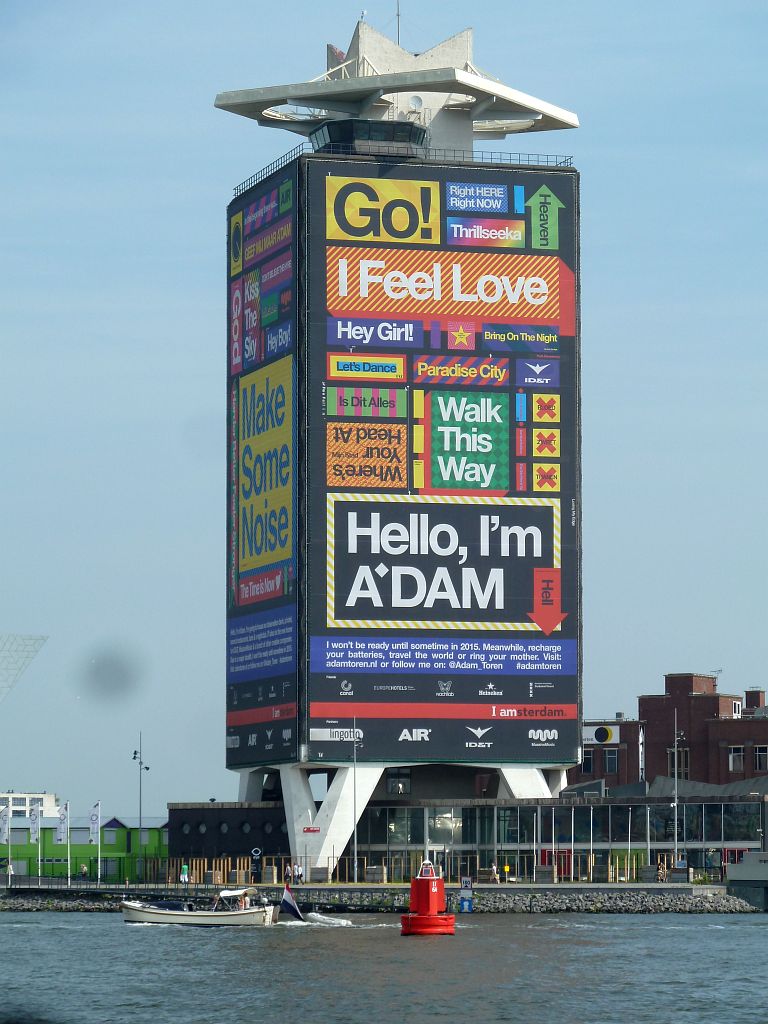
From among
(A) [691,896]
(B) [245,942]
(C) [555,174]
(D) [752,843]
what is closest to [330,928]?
(B) [245,942]

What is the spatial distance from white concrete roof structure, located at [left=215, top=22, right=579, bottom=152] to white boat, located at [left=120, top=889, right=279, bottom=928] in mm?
63856

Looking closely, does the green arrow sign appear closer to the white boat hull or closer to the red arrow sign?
the red arrow sign

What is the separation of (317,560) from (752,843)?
122 ft

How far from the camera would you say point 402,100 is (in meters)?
193

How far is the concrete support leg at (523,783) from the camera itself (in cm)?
18262

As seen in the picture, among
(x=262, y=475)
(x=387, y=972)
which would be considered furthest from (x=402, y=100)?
(x=387, y=972)

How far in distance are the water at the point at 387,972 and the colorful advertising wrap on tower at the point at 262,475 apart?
29.4 metres

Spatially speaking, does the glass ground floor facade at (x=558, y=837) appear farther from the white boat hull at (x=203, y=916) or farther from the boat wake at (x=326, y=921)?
the white boat hull at (x=203, y=916)

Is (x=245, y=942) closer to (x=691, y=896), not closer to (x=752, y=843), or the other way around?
(x=691, y=896)

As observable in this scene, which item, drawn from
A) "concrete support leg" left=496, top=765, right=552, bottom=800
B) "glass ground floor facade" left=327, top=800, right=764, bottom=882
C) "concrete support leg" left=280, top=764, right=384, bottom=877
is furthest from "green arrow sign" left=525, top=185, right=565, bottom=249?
"glass ground floor facade" left=327, top=800, right=764, bottom=882

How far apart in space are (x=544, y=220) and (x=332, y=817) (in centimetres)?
4666

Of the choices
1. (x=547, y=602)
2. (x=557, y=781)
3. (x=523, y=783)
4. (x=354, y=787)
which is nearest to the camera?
(x=354, y=787)

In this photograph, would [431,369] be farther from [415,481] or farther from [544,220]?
[544,220]

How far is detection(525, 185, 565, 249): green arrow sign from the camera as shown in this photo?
18450 cm
